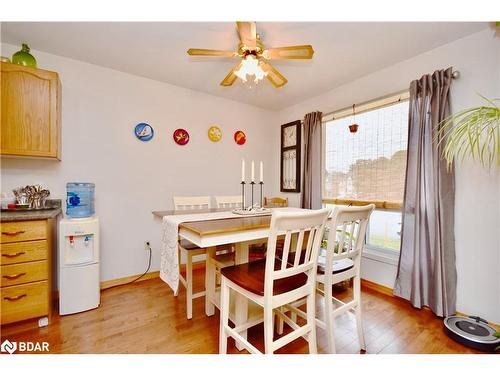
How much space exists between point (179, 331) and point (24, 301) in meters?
1.19

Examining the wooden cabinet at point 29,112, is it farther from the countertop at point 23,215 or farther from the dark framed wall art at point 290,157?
the dark framed wall art at point 290,157

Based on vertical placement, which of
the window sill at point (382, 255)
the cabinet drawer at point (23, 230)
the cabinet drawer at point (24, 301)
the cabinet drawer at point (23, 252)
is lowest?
the cabinet drawer at point (24, 301)

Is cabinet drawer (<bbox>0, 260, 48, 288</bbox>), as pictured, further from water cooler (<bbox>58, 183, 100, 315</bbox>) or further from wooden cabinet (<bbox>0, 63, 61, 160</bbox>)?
wooden cabinet (<bbox>0, 63, 61, 160</bbox>)

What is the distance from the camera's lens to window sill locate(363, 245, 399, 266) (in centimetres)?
229

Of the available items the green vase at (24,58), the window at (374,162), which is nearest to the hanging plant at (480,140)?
the window at (374,162)

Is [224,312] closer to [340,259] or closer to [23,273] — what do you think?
[340,259]

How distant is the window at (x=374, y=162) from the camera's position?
2.31m

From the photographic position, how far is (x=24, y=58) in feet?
6.11

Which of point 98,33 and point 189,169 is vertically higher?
point 98,33

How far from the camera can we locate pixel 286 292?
1.17 m

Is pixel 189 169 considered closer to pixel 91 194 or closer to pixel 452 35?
pixel 91 194

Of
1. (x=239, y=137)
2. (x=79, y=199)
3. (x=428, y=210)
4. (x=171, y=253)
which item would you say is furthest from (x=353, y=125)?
(x=79, y=199)
